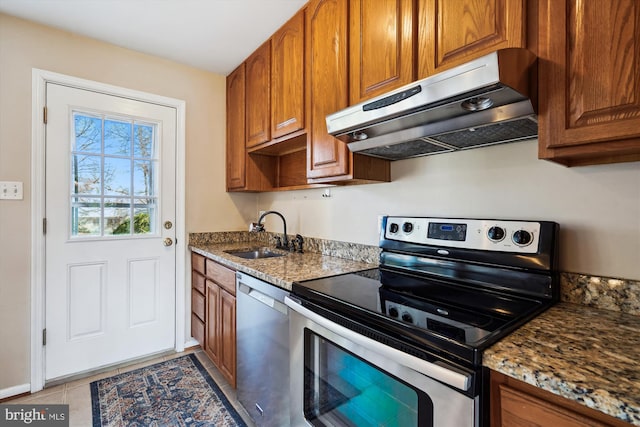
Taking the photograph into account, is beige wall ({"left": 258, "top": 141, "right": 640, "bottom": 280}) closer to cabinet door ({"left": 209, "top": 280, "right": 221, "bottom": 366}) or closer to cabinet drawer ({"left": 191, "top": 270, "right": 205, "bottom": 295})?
cabinet door ({"left": 209, "top": 280, "right": 221, "bottom": 366})

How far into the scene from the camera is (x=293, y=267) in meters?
1.60

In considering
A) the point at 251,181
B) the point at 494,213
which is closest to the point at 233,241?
the point at 251,181

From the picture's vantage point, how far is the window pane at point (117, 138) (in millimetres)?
2205

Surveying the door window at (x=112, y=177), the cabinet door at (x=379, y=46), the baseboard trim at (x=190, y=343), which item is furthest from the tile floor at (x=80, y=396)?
the cabinet door at (x=379, y=46)

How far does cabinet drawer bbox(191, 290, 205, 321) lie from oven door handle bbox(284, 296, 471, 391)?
151 cm

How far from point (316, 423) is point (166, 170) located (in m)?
2.15

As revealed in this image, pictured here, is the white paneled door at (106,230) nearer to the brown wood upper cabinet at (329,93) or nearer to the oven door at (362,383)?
the brown wood upper cabinet at (329,93)

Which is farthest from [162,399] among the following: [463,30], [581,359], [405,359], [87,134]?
[463,30]

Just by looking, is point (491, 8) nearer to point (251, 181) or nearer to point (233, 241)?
point (251, 181)

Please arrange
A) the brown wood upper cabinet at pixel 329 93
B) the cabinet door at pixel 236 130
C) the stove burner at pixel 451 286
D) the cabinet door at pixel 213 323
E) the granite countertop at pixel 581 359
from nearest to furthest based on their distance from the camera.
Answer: the granite countertop at pixel 581 359, the stove burner at pixel 451 286, the brown wood upper cabinet at pixel 329 93, the cabinet door at pixel 213 323, the cabinet door at pixel 236 130

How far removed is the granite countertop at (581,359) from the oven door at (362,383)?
0.12 m

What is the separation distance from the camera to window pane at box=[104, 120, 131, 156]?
2205mm

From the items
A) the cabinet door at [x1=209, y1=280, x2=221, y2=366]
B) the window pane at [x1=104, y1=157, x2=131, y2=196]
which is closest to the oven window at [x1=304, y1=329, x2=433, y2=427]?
the cabinet door at [x1=209, y1=280, x2=221, y2=366]

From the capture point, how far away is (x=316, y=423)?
45.0 inches
